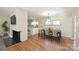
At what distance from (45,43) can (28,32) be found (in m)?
0.44

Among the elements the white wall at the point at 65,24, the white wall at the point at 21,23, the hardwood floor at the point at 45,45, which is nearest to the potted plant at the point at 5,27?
the white wall at the point at 21,23

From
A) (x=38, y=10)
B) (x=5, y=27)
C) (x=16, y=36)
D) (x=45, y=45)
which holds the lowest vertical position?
(x=45, y=45)

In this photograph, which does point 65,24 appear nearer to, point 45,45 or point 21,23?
point 45,45

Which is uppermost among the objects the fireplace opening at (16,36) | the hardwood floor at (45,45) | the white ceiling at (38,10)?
the white ceiling at (38,10)

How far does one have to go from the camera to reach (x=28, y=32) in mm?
2361

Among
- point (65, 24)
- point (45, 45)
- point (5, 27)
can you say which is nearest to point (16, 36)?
point (5, 27)

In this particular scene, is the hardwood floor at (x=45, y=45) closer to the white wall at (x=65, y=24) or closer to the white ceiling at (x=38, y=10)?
the white wall at (x=65, y=24)

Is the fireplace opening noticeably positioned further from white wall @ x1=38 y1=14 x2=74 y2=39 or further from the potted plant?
white wall @ x1=38 y1=14 x2=74 y2=39

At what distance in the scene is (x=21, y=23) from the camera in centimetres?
233

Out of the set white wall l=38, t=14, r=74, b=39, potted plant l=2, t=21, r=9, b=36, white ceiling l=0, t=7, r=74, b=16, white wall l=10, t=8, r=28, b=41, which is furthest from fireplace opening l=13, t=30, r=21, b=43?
white wall l=38, t=14, r=74, b=39

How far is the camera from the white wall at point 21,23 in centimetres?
231

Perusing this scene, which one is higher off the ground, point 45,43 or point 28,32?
point 28,32
